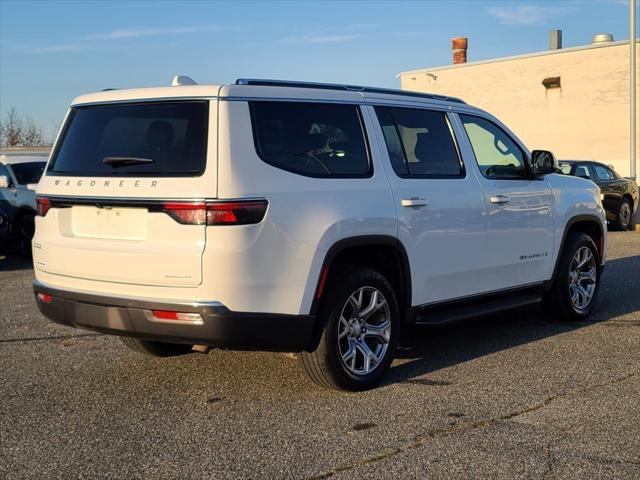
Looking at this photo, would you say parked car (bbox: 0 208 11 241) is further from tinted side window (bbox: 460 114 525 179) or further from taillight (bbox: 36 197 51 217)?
tinted side window (bbox: 460 114 525 179)

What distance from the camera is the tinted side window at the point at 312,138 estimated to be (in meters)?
5.09

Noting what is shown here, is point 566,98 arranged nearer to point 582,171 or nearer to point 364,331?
point 582,171

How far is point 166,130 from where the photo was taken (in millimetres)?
5059

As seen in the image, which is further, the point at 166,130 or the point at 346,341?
the point at 346,341

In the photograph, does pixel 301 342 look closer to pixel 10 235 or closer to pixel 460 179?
pixel 460 179

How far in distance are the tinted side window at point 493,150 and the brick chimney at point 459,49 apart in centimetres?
2770

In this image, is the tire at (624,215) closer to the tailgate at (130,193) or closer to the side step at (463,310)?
the side step at (463,310)

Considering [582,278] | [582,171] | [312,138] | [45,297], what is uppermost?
[312,138]

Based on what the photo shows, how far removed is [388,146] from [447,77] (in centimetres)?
2651

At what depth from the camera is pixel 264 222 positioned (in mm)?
4840

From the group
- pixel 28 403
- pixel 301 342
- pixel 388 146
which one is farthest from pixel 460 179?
pixel 28 403

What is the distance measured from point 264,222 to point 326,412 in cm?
123

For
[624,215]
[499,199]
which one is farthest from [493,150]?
[624,215]

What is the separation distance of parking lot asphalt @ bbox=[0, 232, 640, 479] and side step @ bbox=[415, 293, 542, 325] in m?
0.34
